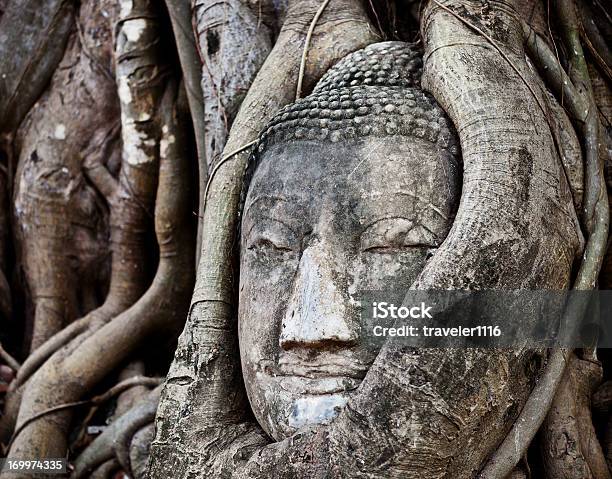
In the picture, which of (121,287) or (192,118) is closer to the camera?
(192,118)

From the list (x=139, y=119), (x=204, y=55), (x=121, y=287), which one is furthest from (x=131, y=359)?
(x=204, y=55)

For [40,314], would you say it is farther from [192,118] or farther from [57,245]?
[192,118]

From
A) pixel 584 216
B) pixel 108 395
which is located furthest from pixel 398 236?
pixel 108 395

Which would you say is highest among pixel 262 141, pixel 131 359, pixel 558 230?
pixel 262 141

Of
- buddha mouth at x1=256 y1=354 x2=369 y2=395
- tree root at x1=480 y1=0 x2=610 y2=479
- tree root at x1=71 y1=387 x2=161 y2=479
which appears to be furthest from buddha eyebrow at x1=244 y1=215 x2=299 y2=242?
tree root at x1=71 y1=387 x2=161 y2=479

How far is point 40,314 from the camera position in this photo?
3881 millimetres

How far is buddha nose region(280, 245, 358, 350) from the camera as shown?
207cm

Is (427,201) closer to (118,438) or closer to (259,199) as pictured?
(259,199)

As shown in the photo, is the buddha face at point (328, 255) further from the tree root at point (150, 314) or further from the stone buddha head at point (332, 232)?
the tree root at point (150, 314)

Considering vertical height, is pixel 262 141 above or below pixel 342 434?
above

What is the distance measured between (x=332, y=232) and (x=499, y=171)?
40 cm

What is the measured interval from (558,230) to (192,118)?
1730 millimetres

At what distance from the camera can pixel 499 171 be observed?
2084mm

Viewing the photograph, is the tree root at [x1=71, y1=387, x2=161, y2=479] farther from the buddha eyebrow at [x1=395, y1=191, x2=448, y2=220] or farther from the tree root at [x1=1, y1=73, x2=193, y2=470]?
the buddha eyebrow at [x1=395, y1=191, x2=448, y2=220]
